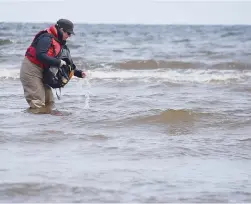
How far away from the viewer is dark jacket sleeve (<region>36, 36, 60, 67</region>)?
752 cm

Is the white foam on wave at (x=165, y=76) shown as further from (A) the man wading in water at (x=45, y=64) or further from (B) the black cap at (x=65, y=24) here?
(B) the black cap at (x=65, y=24)

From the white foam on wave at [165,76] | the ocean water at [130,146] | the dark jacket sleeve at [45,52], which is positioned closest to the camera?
the ocean water at [130,146]

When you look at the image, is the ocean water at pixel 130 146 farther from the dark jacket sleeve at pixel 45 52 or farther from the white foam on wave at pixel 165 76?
the white foam on wave at pixel 165 76

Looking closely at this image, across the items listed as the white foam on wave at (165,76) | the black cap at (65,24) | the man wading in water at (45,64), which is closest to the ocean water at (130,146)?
the man wading in water at (45,64)

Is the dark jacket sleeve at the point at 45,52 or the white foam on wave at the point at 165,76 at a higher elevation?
the dark jacket sleeve at the point at 45,52

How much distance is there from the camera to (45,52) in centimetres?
755

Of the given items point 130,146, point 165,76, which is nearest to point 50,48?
point 130,146

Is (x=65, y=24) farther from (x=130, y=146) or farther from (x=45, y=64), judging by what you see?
(x=130, y=146)

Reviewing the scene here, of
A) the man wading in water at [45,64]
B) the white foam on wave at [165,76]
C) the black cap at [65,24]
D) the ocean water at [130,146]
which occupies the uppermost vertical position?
the black cap at [65,24]

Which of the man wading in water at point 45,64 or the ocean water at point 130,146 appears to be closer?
the ocean water at point 130,146

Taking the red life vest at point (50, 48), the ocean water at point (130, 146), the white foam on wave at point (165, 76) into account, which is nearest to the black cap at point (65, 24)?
the red life vest at point (50, 48)

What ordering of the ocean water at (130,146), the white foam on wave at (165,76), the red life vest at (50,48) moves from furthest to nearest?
the white foam on wave at (165,76)
the red life vest at (50,48)
the ocean water at (130,146)

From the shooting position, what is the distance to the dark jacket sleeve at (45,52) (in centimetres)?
752

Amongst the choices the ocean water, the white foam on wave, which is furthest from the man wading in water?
the white foam on wave
